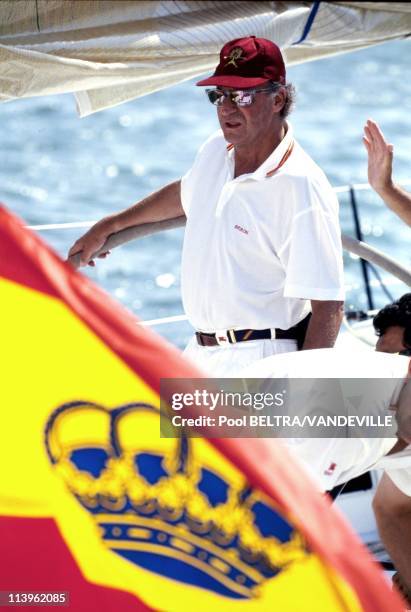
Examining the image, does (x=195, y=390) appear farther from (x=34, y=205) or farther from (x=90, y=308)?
(x=34, y=205)

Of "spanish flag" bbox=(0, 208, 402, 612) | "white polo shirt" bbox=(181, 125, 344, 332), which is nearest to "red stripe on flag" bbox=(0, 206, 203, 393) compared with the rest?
"spanish flag" bbox=(0, 208, 402, 612)

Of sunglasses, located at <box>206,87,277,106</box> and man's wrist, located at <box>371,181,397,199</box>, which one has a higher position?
sunglasses, located at <box>206,87,277,106</box>

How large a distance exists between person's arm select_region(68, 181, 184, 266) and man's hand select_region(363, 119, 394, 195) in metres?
0.58

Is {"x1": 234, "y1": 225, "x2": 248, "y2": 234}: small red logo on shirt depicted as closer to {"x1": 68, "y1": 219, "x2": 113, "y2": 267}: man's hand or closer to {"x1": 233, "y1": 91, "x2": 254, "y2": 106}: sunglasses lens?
{"x1": 233, "y1": 91, "x2": 254, "y2": 106}: sunglasses lens

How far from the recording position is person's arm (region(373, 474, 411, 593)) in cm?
334

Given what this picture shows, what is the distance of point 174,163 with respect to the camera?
17.1 metres

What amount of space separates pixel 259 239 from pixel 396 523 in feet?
2.73

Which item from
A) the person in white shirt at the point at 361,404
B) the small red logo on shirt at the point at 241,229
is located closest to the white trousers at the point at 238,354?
the small red logo on shirt at the point at 241,229

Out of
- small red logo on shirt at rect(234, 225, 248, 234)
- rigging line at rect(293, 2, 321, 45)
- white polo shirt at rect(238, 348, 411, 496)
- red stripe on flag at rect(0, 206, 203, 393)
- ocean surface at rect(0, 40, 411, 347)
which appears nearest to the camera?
red stripe on flag at rect(0, 206, 203, 393)

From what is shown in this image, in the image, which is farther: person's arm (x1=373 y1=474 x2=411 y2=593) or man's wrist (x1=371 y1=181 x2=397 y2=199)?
person's arm (x1=373 y1=474 x2=411 y2=593)

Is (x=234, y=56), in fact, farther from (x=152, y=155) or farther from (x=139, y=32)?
(x=152, y=155)

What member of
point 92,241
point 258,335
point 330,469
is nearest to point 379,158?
point 258,335

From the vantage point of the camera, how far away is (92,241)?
11.8 ft

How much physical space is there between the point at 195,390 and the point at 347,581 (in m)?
0.37
